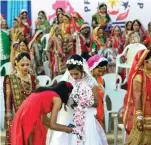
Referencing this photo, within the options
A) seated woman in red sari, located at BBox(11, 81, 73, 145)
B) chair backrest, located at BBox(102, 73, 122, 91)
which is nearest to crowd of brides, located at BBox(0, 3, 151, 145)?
seated woman in red sari, located at BBox(11, 81, 73, 145)

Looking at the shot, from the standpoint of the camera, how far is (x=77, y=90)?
541cm

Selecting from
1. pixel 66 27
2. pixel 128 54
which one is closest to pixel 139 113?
pixel 128 54

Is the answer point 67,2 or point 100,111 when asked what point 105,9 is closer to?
point 67,2

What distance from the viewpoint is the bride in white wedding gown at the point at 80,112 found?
5383 millimetres

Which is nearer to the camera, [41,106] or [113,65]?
[41,106]

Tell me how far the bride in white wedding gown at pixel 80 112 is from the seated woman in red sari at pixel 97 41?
183 inches

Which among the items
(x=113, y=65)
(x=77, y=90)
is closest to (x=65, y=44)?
(x=113, y=65)

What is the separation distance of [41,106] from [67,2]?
7189 millimetres

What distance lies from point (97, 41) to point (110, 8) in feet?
4.38

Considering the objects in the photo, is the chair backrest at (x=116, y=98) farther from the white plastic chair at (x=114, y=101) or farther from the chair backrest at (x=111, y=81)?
the chair backrest at (x=111, y=81)

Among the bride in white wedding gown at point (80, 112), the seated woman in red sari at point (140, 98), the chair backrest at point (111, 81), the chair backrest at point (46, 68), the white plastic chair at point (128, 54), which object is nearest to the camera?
the bride in white wedding gown at point (80, 112)

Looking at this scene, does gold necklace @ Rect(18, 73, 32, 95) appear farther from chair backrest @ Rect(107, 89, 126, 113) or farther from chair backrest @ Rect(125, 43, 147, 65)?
chair backrest @ Rect(125, 43, 147, 65)

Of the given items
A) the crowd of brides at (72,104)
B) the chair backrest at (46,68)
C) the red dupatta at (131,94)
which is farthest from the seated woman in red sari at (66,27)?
the red dupatta at (131,94)

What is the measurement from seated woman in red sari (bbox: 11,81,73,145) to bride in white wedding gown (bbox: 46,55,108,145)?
0.37 meters
